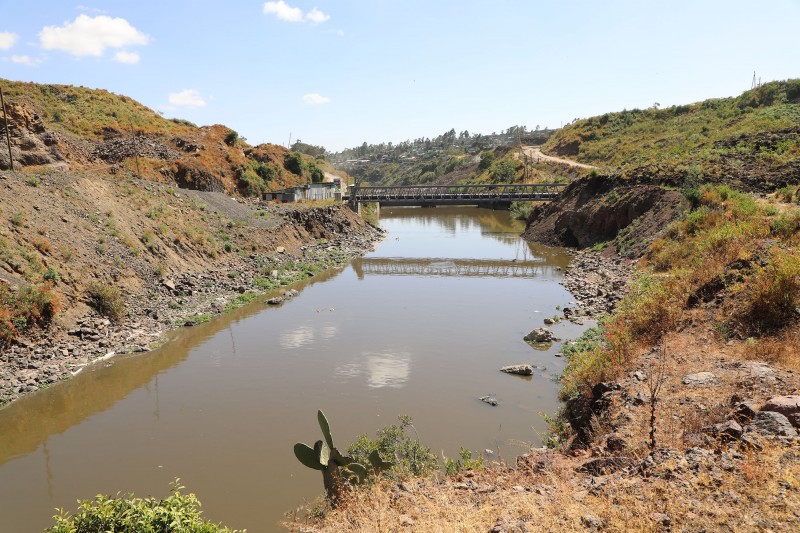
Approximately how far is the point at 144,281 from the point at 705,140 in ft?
170

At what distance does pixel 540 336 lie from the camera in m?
19.2

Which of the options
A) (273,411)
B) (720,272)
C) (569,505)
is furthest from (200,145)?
(569,505)

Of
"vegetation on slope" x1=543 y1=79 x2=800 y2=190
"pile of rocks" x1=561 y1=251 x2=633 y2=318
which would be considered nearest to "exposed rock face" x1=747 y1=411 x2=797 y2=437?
"pile of rocks" x1=561 y1=251 x2=633 y2=318

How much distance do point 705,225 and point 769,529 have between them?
23.5m

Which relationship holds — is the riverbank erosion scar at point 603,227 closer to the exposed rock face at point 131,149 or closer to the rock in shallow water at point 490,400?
the rock in shallow water at point 490,400

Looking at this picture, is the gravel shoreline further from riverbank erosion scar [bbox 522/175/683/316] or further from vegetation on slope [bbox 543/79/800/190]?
vegetation on slope [bbox 543/79/800/190]

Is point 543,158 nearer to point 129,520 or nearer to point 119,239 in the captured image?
point 119,239

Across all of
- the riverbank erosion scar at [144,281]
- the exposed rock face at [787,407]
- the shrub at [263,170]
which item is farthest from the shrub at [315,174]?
the exposed rock face at [787,407]

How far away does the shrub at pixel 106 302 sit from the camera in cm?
1964

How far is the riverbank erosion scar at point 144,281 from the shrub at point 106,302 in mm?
178

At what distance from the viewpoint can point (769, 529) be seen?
5551 mm

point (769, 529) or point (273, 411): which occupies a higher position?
point (769, 529)

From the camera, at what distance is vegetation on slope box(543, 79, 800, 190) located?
34.4 m

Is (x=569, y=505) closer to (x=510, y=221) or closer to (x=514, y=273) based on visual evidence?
(x=514, y=273)
